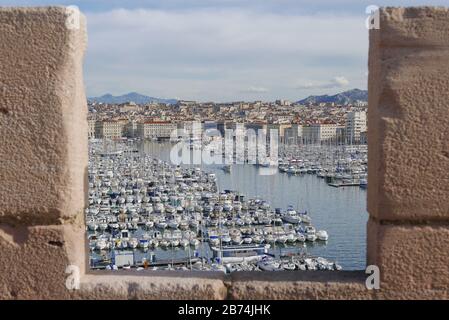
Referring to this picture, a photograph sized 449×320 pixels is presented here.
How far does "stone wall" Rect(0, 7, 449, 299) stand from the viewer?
3268 millimetres

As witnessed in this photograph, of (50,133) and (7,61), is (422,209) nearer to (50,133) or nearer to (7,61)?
(50,133)

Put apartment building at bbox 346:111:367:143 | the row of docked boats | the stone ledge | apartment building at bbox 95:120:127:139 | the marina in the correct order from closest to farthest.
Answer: the stone ledge → the marina → the row of docked boats → apartment building at bbox 346:111:367:143 → apartment building at bbox 95:120:127:139

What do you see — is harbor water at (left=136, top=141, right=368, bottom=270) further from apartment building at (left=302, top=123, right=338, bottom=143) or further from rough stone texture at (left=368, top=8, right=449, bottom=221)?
rough stone texture at (left=368, top=8, right=449, bottom=221)

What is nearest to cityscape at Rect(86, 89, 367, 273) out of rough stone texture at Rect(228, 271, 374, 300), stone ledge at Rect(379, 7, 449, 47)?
rough stone texture at Rect(228, 271, 374, 300)

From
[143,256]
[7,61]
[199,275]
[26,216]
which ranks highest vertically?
[7,61]

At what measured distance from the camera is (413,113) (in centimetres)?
328

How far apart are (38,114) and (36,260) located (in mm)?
820

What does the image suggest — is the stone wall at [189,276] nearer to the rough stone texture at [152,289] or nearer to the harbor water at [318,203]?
the rough stone texture at [152,289]

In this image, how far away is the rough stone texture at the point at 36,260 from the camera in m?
3.40

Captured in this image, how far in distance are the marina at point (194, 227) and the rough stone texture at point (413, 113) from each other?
17.8 meters

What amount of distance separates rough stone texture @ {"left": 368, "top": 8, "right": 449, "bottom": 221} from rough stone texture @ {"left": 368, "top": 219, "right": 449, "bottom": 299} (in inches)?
3.6

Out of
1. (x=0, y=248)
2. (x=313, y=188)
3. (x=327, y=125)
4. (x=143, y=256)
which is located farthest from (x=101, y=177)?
(x=0, y=248)

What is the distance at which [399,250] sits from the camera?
3.36m

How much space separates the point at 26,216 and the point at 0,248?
0.82 ft
